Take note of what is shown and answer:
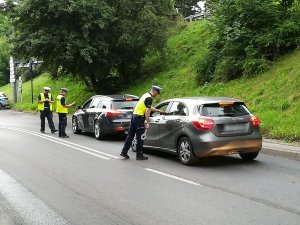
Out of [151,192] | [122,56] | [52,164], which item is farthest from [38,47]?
[151,192]

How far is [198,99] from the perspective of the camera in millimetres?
10680

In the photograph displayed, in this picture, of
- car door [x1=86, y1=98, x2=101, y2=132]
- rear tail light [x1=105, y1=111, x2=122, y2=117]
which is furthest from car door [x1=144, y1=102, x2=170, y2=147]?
car door [x1=86, y1=98, x2=101, y2=132]

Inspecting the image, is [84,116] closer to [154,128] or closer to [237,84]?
[154,128]

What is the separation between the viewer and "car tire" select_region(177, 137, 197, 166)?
33.2 ft

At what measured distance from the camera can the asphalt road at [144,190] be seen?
6.32 m

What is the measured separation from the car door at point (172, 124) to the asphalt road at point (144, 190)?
44cm

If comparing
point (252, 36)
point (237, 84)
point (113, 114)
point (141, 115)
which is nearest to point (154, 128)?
point (141, 115)

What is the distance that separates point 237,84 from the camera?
19.9 m

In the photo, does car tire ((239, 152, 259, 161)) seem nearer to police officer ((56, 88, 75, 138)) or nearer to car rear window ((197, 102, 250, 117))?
car rear window ((197, 102, 250, 117))

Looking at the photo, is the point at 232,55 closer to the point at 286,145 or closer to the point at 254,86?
the point at 254,86

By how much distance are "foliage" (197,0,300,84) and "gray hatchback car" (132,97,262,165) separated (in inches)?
374

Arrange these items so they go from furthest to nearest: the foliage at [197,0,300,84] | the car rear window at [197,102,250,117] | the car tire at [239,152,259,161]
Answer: the foliage at [197,0,300,84]
the car tire at [239,152,259,161]
the car rear window at [197,102,250,117]

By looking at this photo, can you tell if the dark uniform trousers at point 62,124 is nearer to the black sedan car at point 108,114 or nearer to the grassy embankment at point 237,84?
the black sedan car at point 108,114

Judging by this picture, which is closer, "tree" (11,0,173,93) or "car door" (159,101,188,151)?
"car door" (159,101,188,151)
